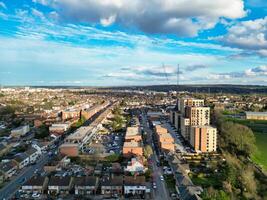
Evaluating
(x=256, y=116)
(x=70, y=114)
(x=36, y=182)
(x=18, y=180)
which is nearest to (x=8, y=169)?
(x=18, y=180)

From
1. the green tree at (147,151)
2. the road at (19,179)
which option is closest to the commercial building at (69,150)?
the road at (19,179)

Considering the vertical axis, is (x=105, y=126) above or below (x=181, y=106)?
below

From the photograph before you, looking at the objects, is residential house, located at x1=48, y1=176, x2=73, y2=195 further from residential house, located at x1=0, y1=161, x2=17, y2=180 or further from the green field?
the green field

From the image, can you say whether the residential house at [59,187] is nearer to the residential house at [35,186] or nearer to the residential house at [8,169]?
the residential house at [35,186]

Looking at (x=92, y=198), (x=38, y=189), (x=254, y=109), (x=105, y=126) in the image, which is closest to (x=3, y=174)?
(x=38, y=189)

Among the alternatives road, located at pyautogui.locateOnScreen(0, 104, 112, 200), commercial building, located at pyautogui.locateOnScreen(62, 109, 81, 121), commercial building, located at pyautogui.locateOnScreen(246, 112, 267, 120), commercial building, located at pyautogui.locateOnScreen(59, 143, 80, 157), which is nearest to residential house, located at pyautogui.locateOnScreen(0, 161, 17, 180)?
road, located at pyautogui.locateOnScreen(0, 104, 112, 200)

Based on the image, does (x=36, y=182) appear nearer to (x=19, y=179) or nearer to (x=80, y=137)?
(x=19, y=179)

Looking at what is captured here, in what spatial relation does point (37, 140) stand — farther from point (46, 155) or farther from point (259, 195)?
point (259, 195)
